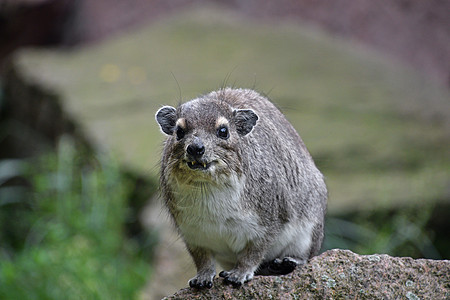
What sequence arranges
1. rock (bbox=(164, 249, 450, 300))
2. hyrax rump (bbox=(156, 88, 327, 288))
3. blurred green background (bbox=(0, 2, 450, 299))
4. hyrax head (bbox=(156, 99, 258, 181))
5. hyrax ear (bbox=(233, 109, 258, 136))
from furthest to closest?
blurred green background (bbox=(0, 2, 450, 299)) → hyrax ear (bbox=(233, 109, 258, 136)) → hyrax rump (bbox=(156, 88, 327, 288)) → hyrax head (bbox=(156, 99, 258, 181)) → rock (bbox=(164, 249, 450, 300))

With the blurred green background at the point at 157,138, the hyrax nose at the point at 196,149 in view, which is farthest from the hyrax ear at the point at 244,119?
the blurred green background at the point at 157,138

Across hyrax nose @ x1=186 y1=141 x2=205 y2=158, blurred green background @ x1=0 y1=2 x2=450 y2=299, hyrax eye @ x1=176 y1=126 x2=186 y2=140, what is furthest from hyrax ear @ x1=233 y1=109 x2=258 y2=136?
blurred green background @ x1=0 y1=2 x2=450 y2=299

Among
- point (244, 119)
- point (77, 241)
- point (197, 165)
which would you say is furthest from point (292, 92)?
point (197, 165)

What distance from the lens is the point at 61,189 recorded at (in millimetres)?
10547

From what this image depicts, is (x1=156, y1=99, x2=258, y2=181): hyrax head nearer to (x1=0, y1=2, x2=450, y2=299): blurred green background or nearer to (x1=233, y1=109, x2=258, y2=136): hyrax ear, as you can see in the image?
(x1=233, y1=109, x2=258, y2=136): hyrax ear

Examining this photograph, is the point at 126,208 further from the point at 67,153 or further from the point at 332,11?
the point at 332,11

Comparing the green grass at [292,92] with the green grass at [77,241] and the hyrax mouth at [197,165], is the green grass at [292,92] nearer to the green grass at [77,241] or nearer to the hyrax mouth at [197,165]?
the green grass at [77,241]

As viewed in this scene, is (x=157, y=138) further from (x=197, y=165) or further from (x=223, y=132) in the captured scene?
(x=197, y=165)

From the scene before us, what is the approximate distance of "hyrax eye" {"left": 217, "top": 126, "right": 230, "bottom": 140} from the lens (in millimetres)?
5289

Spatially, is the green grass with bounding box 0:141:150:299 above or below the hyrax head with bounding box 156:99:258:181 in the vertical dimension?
below

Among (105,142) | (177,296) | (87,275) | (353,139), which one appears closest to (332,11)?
(353,139)

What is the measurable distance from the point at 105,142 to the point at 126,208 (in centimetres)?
176

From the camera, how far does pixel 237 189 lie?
5.39m

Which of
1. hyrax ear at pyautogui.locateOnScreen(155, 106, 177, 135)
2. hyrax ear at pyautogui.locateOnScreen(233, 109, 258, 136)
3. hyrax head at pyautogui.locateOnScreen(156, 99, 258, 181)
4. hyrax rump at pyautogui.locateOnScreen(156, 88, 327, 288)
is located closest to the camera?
hyrax head at pyautogui.locateOnScreen(156, 99, 258, 181)
